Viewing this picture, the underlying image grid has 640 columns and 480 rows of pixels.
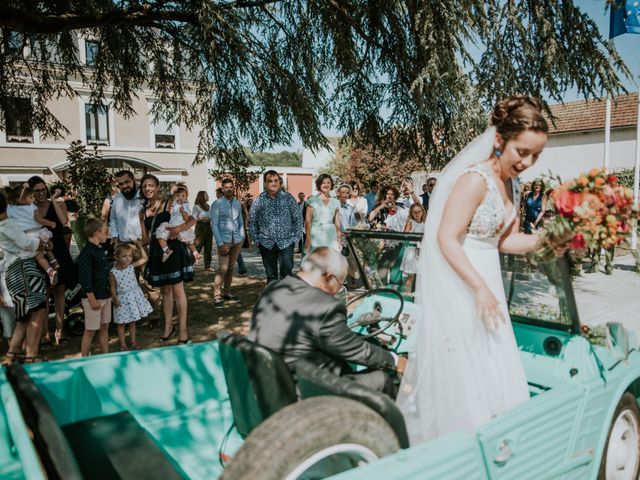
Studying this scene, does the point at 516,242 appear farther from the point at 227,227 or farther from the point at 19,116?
the point at 19,116

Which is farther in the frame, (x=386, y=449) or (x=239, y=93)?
(x=239, y=93)

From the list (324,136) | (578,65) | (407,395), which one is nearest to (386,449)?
(407,395)

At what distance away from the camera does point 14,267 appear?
4.61 metres

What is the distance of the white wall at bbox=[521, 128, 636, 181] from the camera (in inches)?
912

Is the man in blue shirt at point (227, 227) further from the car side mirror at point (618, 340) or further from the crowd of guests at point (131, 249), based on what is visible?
the car side mirror at point (618, 340)

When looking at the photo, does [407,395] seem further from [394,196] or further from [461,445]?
[394,196]

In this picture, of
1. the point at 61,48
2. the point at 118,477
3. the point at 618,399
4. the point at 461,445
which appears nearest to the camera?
the point at 461,445

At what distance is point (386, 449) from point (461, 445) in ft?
0.89

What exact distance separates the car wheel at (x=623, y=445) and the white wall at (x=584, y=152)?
Answer: 21.8 meters

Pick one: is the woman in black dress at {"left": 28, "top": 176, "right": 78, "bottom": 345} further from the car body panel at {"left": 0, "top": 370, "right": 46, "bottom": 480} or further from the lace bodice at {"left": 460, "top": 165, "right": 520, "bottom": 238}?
the lace bodice at {"left": 460, "top": 165, "right": 520, "bottom": 238}

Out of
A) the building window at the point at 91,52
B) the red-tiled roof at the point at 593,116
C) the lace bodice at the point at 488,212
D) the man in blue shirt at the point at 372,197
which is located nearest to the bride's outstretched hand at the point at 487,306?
the lace bodice at the point at 488,212

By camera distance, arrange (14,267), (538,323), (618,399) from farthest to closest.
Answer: (14,267) → (538,323) → (618,399)

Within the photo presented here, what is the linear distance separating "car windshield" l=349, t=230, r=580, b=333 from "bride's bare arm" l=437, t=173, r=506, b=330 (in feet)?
0.91

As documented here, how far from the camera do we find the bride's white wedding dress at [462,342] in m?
2.30
